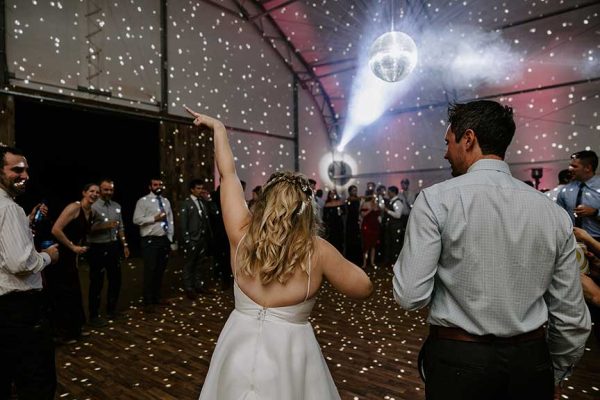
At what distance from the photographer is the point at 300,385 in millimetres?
1294

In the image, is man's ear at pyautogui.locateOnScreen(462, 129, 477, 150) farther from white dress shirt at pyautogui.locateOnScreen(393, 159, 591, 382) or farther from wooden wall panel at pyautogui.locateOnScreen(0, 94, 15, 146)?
wooden wall panel at pyautogui.locateOnScreen(0, 94, 15, 146)

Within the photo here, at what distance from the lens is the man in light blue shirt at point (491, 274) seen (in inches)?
42.5

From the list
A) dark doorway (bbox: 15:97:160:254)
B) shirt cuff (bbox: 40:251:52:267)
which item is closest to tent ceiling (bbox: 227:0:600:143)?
dark doorway (bbox: 15:97:160:254)

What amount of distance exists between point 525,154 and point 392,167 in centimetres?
308

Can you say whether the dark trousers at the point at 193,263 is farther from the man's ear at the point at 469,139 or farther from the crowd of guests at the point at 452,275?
the man's ear at the point at 469,139

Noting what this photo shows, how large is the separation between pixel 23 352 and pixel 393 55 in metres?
4.68

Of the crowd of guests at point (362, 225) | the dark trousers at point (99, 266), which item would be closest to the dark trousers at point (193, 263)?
the dark trousers at point (99, 266)

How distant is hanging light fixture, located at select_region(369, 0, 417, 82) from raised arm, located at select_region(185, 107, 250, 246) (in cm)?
402

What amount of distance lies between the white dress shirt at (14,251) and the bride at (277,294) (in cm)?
109

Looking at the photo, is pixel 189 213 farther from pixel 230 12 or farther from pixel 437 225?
pixel 230 12

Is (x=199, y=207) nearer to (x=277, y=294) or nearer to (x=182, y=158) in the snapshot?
(x=182, y=158)

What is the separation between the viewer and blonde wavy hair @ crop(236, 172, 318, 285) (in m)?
1.23

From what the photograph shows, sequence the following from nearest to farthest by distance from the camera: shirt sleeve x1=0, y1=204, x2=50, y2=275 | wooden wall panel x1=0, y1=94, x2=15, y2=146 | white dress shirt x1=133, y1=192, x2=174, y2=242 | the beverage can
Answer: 1. the beverage can
2. shirt sleeve x1=0, y1=204, x2=50, y2=275
3. white dress shirt x1=133, y1=192, x2=174, y2=242
4. wooden wall panel x1=0, y1=94, x2=15, y2=146

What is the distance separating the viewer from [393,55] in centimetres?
493
